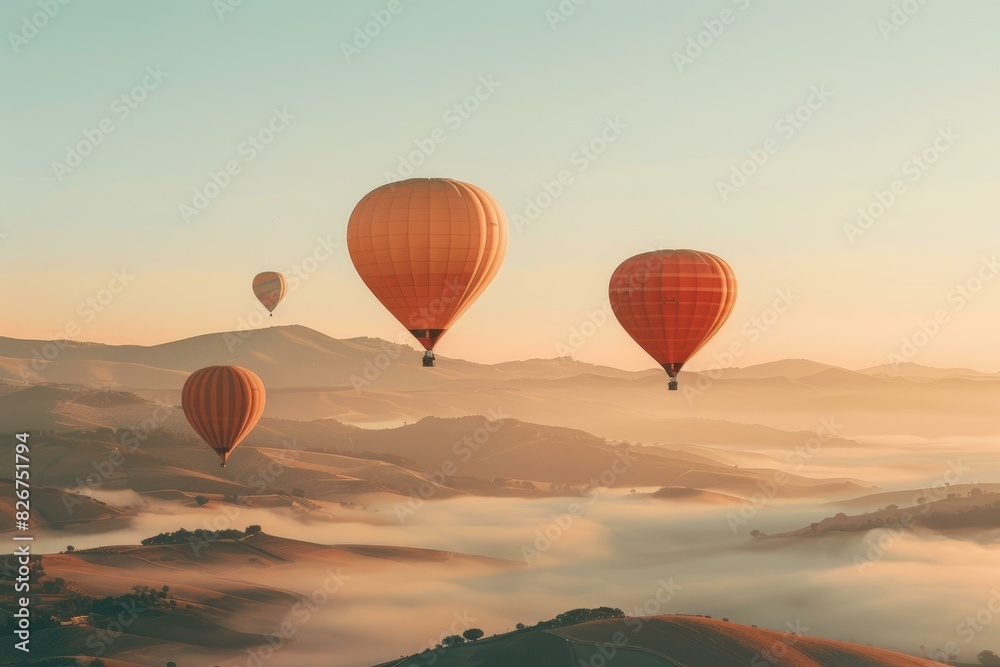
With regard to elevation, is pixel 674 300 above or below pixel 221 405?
above

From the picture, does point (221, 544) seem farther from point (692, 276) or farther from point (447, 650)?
point (692, 276)

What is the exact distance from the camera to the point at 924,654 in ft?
643

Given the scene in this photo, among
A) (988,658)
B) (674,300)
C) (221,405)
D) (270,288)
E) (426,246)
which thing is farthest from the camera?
(988,658)

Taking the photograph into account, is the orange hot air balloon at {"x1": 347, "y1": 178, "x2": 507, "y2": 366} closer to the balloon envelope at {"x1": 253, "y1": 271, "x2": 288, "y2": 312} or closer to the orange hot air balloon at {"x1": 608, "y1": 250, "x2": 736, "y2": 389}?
the orange hot air balloon at {"x1": 608, "y1": 250, "x2": 736, "y2": 389}

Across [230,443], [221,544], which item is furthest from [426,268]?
[221,544]

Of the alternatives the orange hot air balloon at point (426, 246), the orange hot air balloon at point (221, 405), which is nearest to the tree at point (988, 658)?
the orange hot air balloon at point (221, 405)

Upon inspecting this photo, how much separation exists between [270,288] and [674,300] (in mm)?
75627

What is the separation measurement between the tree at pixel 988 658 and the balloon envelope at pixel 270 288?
114m

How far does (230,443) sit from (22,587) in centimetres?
6101

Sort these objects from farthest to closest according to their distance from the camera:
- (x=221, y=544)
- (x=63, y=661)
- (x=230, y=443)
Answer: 1. (x=221, y=544)
2. (x=63, y=661)
3. (x=230, y=443)

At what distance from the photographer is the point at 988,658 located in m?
181

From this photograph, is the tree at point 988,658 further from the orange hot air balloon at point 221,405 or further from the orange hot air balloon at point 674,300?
the orange hot air balloon at point 674,300

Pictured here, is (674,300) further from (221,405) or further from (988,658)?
(988,658)

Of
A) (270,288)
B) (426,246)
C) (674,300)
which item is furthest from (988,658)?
(426,246)
